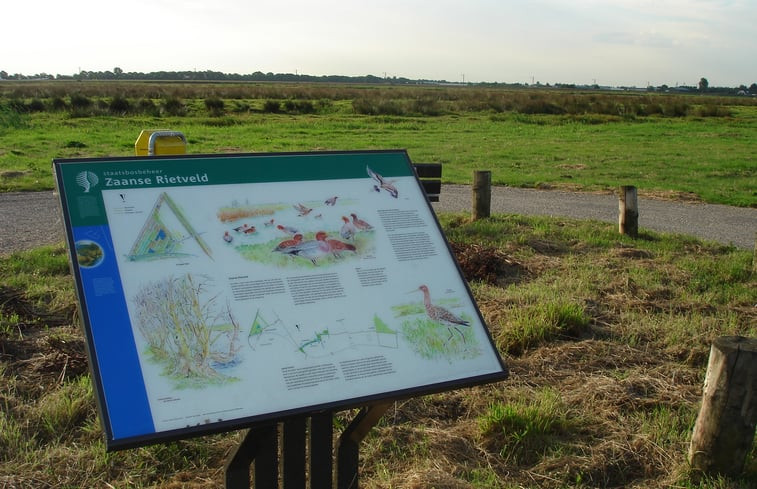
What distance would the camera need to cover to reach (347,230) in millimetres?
2826

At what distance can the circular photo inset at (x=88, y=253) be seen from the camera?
228 cm

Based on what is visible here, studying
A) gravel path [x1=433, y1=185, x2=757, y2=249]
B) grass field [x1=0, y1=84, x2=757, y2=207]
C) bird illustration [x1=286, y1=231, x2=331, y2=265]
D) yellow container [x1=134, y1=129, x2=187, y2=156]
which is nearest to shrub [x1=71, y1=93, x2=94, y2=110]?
Result: grass field [x1=0, y1=84, x2=757, y2=207]

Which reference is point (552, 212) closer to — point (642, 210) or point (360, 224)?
point (642, 210)

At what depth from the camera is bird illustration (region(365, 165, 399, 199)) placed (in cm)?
304

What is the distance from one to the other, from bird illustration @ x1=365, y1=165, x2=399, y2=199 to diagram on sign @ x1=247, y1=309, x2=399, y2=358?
0.68 m

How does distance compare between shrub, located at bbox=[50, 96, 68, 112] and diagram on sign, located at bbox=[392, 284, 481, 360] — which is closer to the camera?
diagram on sign, located at bbox=[392, 284, 481, 360]

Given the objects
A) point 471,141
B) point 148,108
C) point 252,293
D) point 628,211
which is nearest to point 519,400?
point 252,293

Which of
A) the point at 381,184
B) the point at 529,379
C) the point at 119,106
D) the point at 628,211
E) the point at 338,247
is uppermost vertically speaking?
the point at 381,184

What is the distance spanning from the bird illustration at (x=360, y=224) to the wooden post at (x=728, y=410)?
5.41ft

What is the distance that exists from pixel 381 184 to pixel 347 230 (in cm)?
32

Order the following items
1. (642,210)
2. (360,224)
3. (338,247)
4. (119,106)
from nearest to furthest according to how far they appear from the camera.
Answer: (338,247)
(360,224)
(642,210)
(119,106)

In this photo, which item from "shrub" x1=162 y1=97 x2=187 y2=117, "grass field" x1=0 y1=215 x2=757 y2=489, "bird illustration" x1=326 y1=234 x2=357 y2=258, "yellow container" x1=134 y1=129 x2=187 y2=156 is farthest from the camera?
"shrub" x1=162 y1=97 x2=187 y2=117

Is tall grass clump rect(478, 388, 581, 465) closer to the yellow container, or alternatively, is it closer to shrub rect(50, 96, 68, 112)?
the yellow container

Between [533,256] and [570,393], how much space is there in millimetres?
3204
